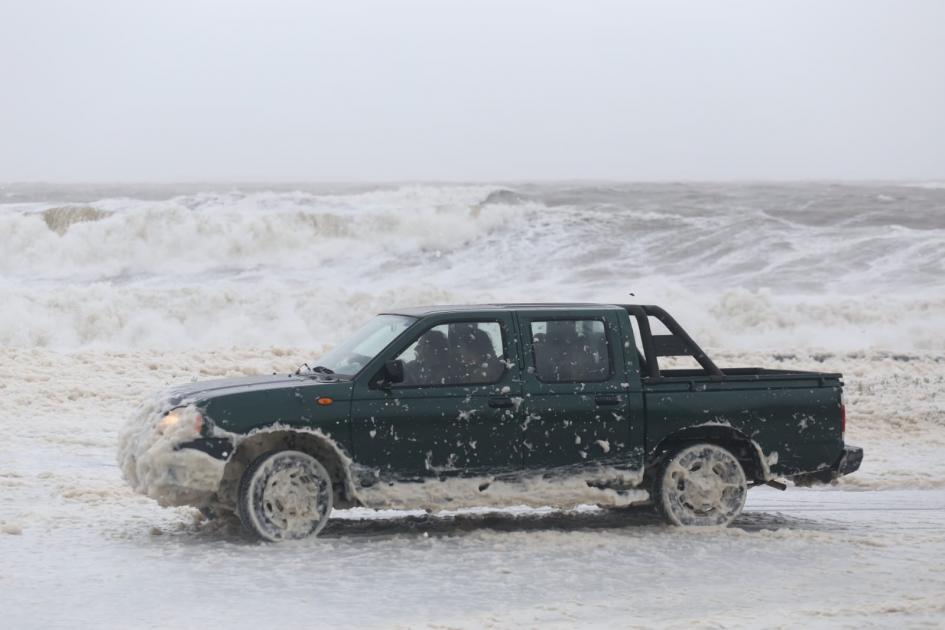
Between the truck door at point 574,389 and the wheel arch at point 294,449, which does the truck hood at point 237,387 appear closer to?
the wheel arch at point 294,449

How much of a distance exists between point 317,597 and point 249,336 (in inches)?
817

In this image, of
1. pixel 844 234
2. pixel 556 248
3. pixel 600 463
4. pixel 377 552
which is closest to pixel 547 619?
pixel 377 552

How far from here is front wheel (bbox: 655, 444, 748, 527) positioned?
9.25 m

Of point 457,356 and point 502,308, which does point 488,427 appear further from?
point 502,308

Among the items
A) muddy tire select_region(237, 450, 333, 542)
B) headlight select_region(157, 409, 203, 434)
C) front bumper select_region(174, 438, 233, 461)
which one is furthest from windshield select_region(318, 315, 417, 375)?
headlight select_region(157, 409, 203, 434)

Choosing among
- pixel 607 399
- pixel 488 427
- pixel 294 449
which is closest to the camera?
pixel 294 449

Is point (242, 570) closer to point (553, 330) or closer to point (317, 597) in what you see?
point (317, 597)

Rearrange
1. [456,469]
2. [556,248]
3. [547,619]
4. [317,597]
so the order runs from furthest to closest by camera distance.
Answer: [556,248] < [456,469] < [317,597] < [547,619]

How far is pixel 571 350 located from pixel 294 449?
2.12 m

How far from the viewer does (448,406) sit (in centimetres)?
877

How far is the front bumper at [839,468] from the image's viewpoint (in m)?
9.52

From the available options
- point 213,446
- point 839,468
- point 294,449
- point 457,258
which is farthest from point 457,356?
point 457,258

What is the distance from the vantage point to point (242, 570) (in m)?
7.57

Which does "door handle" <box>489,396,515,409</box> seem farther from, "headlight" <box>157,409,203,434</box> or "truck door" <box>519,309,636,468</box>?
"headlight" <box>157,409,203,434</box>
